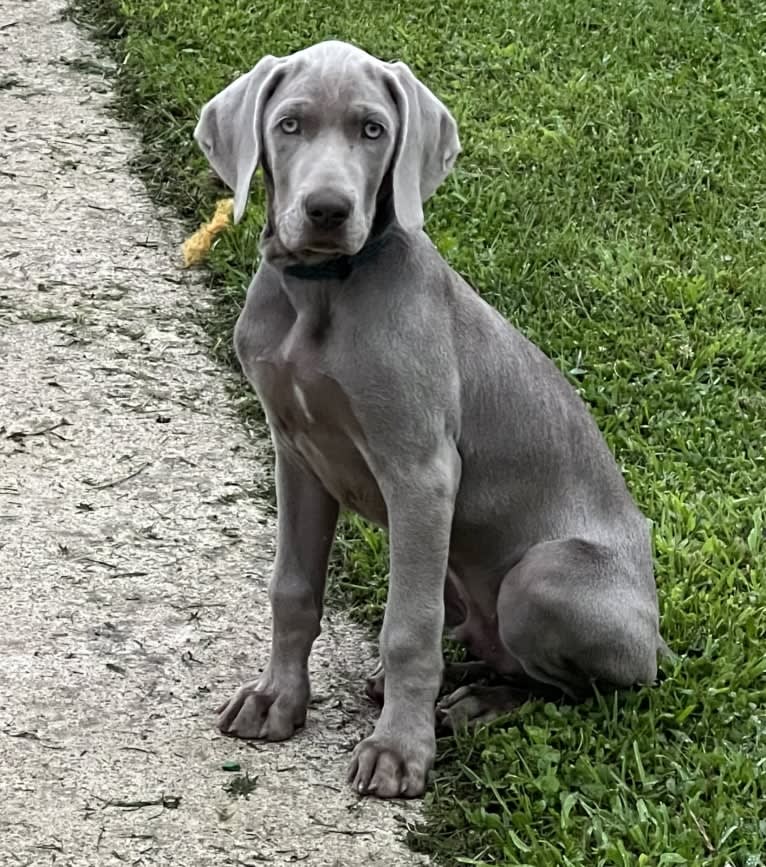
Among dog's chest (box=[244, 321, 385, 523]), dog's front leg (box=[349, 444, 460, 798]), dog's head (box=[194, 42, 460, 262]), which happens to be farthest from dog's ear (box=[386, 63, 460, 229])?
dog's front leg (box=[349, 444, 460, 798])

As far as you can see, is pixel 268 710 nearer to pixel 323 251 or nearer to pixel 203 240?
pixel 323 251

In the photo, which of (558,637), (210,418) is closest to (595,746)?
(558,637)

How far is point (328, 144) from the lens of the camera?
3703 mm

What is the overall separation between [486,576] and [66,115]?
→ 173 inches

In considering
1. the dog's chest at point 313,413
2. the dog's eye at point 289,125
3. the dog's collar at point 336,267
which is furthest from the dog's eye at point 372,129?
the dog's chest at point 313,413

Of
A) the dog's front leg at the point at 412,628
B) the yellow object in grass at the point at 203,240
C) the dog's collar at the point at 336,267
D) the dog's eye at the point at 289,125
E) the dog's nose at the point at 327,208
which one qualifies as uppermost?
the dog's eye at the point at 289,125

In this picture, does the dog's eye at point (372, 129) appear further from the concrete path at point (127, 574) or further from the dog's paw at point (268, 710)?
the concrete path at point (127, 574)

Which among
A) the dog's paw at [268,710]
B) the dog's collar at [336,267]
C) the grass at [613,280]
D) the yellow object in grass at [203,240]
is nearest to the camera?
the dog's collar at [336,267]

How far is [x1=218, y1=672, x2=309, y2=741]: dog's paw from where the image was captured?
166 inches

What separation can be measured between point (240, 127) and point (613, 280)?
3031 mm

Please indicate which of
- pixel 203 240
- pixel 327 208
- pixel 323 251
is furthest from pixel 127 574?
pixel 203 240

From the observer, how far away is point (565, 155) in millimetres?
7438

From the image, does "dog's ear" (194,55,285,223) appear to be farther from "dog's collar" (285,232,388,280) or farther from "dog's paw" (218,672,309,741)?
"dog's paw" (218,672,309,741)

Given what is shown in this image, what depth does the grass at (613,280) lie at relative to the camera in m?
3.99
